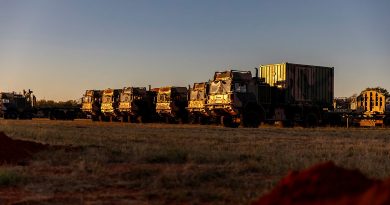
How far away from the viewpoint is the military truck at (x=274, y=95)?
28953mm

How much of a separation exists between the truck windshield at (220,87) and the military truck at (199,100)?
1.11 meters

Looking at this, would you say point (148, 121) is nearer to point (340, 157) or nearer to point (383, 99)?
point (383, 99)

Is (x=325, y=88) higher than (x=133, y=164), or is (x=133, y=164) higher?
(x=325, y=88)

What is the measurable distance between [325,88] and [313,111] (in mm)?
1634

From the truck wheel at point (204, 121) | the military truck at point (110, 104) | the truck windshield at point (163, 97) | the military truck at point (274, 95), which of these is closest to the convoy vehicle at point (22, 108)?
the military truck at point (110, 104)

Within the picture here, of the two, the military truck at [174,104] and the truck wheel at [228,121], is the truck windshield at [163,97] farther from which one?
the truck wheel at [228,121]

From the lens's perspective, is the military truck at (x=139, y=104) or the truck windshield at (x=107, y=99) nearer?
the military truck at (x=139, y=104)

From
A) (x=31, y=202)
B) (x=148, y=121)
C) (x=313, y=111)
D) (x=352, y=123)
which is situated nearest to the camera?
(x=31, y=202)

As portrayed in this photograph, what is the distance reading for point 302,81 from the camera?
31.6 m

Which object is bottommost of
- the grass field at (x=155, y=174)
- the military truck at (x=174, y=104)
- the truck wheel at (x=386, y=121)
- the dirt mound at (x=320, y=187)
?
the grass field at (x=155, y=174)

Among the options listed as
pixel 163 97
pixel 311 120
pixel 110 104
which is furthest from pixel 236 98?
pixel 110 104

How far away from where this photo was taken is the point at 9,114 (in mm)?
52281

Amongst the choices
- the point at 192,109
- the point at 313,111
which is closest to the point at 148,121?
the point at 192,109

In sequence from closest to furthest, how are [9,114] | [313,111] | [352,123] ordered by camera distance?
[313,111] < [352,123] < [9,114]
